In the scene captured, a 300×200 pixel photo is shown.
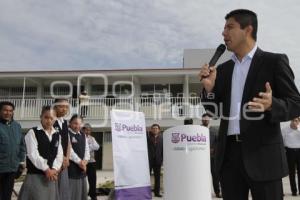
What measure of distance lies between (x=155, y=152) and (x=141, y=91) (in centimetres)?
1573

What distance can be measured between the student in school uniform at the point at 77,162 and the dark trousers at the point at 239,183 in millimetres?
4754

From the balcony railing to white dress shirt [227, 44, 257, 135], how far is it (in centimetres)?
2048

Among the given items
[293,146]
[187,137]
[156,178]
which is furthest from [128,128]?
[293,146]

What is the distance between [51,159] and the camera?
620 centimetres

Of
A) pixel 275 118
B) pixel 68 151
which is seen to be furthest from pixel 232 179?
pixel 68 151

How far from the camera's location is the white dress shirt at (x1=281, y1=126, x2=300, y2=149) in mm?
10344

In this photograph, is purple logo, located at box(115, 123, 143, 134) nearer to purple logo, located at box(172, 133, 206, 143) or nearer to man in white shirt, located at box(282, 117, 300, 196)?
purple logo, located at box(172, 133, 206, 143)

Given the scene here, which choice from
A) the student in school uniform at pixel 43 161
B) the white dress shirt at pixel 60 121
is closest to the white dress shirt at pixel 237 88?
the student in school uniform at pixel 43 161

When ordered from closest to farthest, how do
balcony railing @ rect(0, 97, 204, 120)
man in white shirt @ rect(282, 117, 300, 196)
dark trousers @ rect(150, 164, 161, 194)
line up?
man in white shirt @ rect(282, 117, 300, 196)
dark trousers @ rect(150, 164, 161, 194)
balcony railing @ rect(0, 97, 204, 120)

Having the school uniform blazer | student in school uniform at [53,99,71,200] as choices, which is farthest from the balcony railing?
the school uniform blazer

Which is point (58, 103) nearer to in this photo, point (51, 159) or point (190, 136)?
point (51, 159)

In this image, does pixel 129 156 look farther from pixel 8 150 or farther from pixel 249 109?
pixel 249 109

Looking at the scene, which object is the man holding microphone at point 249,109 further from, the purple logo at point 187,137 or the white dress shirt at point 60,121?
the white dress shirt at point 60,121

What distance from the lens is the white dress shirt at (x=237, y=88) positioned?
2.89m
